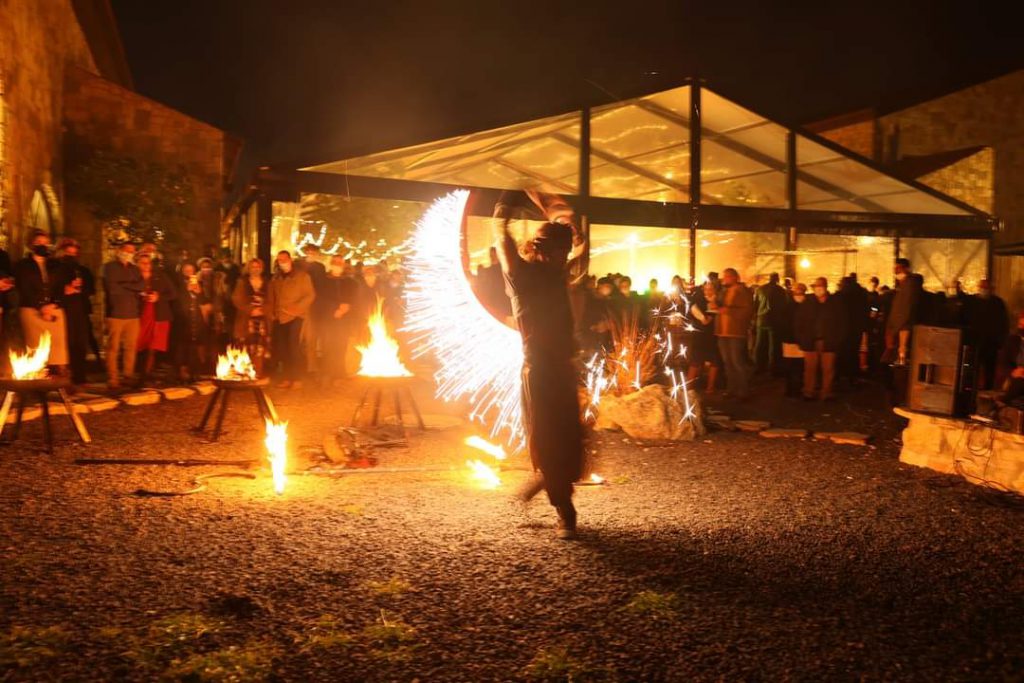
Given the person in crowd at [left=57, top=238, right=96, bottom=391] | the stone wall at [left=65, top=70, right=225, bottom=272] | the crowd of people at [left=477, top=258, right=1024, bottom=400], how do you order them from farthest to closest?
the stone wall at [left=65, top=70, right=225, bottom=272] → the crowd of people at [left=477, top=258, right=1024, bottom=400] → the person in crowd at [left=57, top=238, right=96, bottom=391]

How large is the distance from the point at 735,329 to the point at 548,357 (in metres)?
8.01

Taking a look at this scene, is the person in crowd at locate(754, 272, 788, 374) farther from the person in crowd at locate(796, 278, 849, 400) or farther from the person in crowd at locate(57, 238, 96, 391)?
the person in crowd at locate(57, 238, 96, 391)

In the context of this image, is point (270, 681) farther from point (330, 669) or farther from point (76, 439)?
point (76, 439)

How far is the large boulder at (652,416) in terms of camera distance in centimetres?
985

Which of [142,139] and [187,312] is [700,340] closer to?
[187,312]

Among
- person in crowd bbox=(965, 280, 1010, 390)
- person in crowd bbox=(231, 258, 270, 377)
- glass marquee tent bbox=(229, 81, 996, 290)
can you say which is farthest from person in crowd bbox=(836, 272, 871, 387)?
person in crowd bbox=(231, 258, 270, 377)

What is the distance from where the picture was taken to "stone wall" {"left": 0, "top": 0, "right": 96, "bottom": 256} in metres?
13.0

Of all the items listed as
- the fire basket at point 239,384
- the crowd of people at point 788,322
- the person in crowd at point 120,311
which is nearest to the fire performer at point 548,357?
the fire basket at point 239,384

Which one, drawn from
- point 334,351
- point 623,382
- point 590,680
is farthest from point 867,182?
point 590,680

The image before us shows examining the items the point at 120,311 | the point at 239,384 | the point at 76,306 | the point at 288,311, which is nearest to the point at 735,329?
the point at 288,311

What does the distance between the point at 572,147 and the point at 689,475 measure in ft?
35.8

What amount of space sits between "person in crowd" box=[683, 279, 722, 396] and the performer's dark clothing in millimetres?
8371

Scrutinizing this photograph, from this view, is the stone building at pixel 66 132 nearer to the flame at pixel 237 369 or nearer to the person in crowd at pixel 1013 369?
the flame at pixel 237 369

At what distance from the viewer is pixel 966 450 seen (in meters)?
8.01
